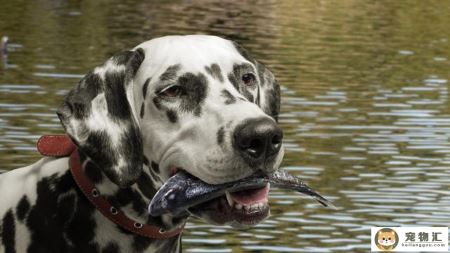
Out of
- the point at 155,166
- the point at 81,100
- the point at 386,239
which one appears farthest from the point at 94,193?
the point at 386,239

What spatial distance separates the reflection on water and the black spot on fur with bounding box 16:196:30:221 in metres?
7.00

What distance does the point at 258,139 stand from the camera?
21.8 ft

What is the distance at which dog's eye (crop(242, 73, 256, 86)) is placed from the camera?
719cm

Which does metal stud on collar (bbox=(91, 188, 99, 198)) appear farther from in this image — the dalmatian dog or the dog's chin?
the dog's chin

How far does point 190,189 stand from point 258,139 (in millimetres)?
467

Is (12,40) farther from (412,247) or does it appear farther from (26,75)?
(412,247)

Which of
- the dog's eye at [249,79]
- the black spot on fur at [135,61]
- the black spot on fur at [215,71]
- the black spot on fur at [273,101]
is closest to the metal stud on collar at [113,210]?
the black spot on fur at [135,61]

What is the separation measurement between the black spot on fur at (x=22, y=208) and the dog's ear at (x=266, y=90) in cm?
125

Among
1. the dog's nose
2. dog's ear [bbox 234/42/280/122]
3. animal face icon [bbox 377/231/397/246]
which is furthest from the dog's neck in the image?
animal face icon [bbox 377/231/397/246]

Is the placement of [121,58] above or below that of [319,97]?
above

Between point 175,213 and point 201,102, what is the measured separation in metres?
0.54

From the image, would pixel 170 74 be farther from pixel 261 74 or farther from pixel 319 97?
pixel 319 97

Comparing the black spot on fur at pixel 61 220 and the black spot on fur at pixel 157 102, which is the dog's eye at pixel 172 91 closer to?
the black spot on fur at pixel 157 102

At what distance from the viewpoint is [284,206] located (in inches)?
653
